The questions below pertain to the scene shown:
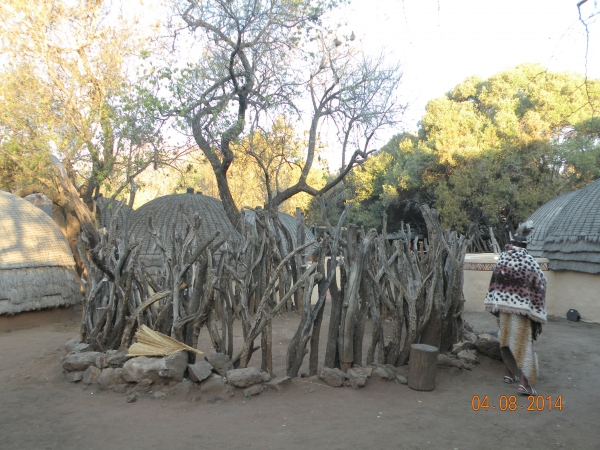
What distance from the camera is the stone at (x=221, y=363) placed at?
471 centimetres

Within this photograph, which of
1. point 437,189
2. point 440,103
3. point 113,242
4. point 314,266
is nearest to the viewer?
point 314,266

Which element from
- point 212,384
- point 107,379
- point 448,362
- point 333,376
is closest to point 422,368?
point 448,362

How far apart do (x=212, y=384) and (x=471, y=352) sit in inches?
117

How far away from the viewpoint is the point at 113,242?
715 cm

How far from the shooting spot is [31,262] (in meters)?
8.62

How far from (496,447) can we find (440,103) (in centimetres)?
1719

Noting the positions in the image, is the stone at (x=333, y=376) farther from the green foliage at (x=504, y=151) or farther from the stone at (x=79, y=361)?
the green foliage at (x=504, y=151)

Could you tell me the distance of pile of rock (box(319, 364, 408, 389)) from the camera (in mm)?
4672

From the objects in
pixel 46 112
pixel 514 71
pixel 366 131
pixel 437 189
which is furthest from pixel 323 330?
pixel 514 71

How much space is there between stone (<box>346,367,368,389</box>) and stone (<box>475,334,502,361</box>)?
1.64 metres

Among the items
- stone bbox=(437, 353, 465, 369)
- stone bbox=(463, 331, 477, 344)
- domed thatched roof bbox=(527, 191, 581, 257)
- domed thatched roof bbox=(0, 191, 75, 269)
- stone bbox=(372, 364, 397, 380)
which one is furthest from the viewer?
domed thatched roof bbox=(527, 191, 581, 257)

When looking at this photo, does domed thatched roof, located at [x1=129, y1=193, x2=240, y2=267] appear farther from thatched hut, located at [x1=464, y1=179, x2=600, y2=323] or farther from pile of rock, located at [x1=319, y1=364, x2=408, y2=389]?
pile of rock, located at [x1=319, y1=364, x2=408, y2=389]

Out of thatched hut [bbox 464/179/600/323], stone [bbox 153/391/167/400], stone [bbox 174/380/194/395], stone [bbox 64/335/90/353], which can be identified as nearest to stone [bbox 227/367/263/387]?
stone [bbox 174/380/194/395]

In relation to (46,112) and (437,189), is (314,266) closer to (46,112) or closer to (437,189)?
(46,112)
